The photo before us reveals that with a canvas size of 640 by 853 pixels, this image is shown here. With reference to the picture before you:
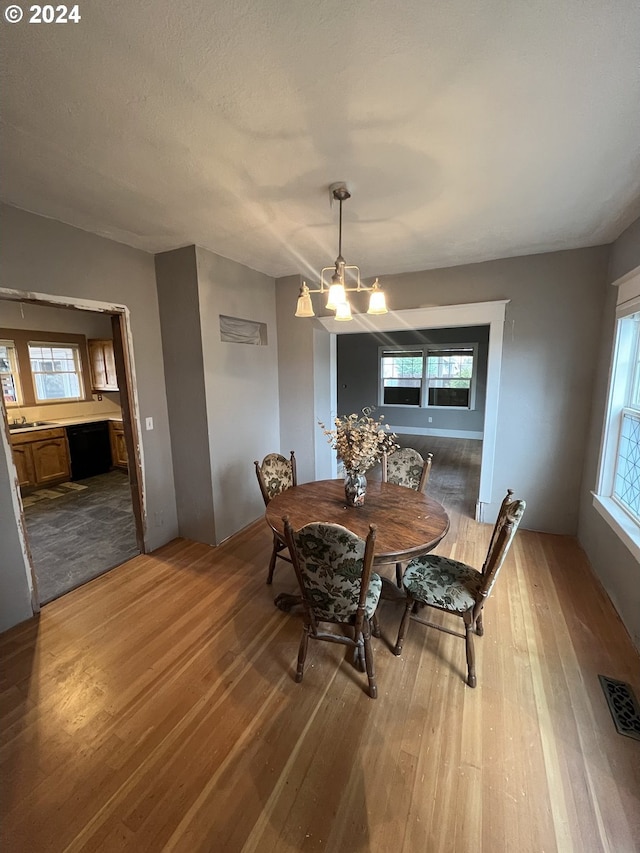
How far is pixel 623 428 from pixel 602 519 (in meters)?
0.71

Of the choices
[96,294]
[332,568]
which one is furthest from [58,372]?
[332,568]

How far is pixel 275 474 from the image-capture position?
2.75 m

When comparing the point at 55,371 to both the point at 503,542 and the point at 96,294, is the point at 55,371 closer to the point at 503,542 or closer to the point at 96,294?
the point at 96,294

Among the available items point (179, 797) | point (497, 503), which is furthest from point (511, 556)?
point (179, 797)

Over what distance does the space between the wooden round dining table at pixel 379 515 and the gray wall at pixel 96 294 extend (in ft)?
4.50

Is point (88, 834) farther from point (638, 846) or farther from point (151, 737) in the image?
point (638, 846)

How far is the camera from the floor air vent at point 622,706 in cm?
151

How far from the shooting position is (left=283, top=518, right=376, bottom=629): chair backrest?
1.46 meters

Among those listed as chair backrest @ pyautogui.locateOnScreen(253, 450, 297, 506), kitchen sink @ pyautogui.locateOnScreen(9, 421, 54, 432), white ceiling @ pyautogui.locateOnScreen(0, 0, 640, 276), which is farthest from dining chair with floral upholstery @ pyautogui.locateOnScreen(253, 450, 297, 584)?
kitchen sink @ pyautogui.locateOnScreen(9, 421, 54, 432)

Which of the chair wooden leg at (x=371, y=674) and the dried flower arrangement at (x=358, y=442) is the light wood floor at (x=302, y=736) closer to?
the chair wooden leg at (x=371, y=674)

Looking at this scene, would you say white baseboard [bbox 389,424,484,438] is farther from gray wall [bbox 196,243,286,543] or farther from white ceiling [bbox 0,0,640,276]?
white ceiling [bbox 0,0,640,276]

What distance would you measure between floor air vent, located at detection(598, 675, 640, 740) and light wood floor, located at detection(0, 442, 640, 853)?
0.14 feet

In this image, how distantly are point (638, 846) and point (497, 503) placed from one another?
2.49 m

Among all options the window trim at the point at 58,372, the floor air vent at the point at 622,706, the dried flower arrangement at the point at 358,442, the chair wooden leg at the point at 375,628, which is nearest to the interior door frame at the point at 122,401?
the dried flower arrangement at the point at 358,442
